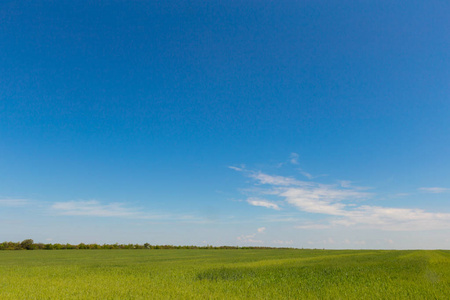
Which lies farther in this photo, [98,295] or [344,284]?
[344,284]

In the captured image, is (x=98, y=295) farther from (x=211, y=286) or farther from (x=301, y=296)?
(x=301, y=296)

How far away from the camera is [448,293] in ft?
38.0

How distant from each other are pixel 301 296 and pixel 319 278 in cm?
509

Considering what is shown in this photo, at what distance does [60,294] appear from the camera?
38.7 feet

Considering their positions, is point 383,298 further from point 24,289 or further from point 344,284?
point 24,289

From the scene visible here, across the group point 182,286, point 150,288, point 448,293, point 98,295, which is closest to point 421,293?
point 448,293

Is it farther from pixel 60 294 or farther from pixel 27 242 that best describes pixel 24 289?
pixel 27 242

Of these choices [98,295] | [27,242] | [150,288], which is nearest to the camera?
[98,295]

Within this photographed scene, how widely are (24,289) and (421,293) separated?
1826 cm

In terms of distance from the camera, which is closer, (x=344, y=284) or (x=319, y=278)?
(x=344, y=284)

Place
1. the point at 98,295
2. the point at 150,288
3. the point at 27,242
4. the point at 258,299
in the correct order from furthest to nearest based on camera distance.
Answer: the point at 27,242 → the point at 150,288 → the point at 98,295 → the point at 258,299

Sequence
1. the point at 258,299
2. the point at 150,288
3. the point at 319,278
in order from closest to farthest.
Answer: the point at 258,299
the point at 150,288
the point at 319,278

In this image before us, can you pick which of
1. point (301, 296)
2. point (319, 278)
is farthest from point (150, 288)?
point (319, 278)

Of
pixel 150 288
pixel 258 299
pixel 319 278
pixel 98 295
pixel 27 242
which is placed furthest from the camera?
pixel 27 242
